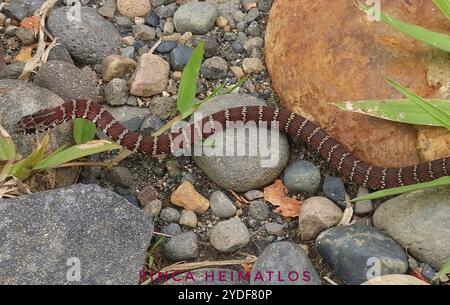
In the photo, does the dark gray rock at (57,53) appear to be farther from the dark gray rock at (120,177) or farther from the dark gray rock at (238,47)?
the dark gray rock at (238,47)

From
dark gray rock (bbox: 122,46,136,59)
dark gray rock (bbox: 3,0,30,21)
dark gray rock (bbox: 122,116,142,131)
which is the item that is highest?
dark gray rock (bbox: 3,0,30,21)

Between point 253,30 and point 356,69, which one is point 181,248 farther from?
point 253,30

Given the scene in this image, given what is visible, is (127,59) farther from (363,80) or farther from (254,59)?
Result: (363,80)

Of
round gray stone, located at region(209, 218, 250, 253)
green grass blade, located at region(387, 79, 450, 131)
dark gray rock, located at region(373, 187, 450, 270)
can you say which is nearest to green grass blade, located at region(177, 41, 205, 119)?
round gray stone, located at region(209, 218, 250, 253)

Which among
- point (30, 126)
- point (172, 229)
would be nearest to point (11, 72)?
point (30, 126)

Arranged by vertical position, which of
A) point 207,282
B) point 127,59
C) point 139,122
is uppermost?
point 127,59

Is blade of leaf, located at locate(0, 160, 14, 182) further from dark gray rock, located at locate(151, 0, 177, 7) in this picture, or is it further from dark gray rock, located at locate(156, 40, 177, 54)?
dark gray rock, located at locate(151, 0, 177, 7)

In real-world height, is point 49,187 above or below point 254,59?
below

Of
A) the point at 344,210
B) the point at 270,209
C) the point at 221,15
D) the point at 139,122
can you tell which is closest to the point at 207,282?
the point at 270,209
